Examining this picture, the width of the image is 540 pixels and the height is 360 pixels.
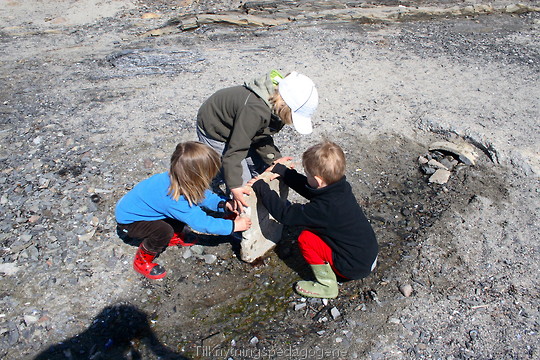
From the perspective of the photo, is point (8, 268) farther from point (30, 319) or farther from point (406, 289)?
point (406, 289)

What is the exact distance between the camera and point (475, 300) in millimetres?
3393

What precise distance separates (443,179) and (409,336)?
6.85 feet

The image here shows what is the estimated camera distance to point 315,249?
11.1 feet

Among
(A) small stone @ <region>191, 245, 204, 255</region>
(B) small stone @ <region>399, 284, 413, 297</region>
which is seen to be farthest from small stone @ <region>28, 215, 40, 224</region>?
(B) small stone @ <region>399, 284, 413, 297</region>

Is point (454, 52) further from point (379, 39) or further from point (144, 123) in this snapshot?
point (144, 123)

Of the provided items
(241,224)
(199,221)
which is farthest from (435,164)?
(199,221)

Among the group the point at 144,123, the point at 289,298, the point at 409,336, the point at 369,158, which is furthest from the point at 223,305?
the point at 144,123

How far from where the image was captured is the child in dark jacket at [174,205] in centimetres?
319

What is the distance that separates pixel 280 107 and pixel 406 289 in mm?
1635

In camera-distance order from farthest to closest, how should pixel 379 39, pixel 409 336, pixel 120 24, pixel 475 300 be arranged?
1. pixel 120 24
2. pixel 379 39
3. pixel 475 300
4. pixel 409 336

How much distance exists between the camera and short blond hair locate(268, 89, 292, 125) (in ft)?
10.7

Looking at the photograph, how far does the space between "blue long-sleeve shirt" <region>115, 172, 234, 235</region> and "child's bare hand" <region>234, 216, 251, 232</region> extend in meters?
0.03

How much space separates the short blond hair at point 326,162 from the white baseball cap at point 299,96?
0.19 metres

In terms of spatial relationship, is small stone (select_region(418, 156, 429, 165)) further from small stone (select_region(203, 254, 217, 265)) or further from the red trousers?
small stone (select_region(203, 254, 217, 265))
